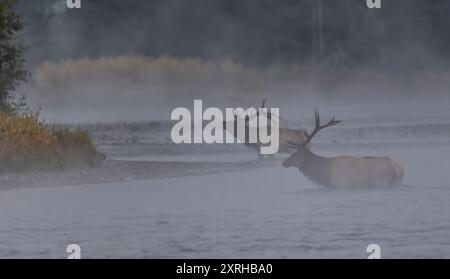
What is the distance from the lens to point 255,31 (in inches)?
236

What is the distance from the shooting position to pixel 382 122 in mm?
6043

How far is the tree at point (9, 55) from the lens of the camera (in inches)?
240

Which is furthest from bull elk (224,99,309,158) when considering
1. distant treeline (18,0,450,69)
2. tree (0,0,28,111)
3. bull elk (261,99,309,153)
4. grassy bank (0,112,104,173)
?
tree (0,0,28,111)

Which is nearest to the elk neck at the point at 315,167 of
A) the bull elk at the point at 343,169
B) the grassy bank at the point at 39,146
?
the bull elk at the point at 343,169

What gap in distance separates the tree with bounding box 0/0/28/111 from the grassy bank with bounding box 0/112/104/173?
0.45 ft

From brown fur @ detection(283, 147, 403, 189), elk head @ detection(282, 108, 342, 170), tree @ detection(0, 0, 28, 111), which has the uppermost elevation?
A: tree @ detection(0, 0, 28, 111)

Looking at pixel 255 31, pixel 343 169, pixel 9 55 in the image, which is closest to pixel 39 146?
pixel 9 55

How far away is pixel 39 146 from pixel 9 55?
0.50 meters

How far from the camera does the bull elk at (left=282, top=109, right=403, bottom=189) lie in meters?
5.97

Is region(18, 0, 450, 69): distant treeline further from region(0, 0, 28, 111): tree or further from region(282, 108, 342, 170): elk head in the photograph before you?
region(282, 108, 342, 170): elk head

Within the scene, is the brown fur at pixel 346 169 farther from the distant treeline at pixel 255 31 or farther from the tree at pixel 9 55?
the tree at pixel 9 55

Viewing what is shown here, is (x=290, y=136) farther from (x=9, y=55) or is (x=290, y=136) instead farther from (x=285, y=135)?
(x=9, y=55)

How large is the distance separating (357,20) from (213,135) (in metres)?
0.92
